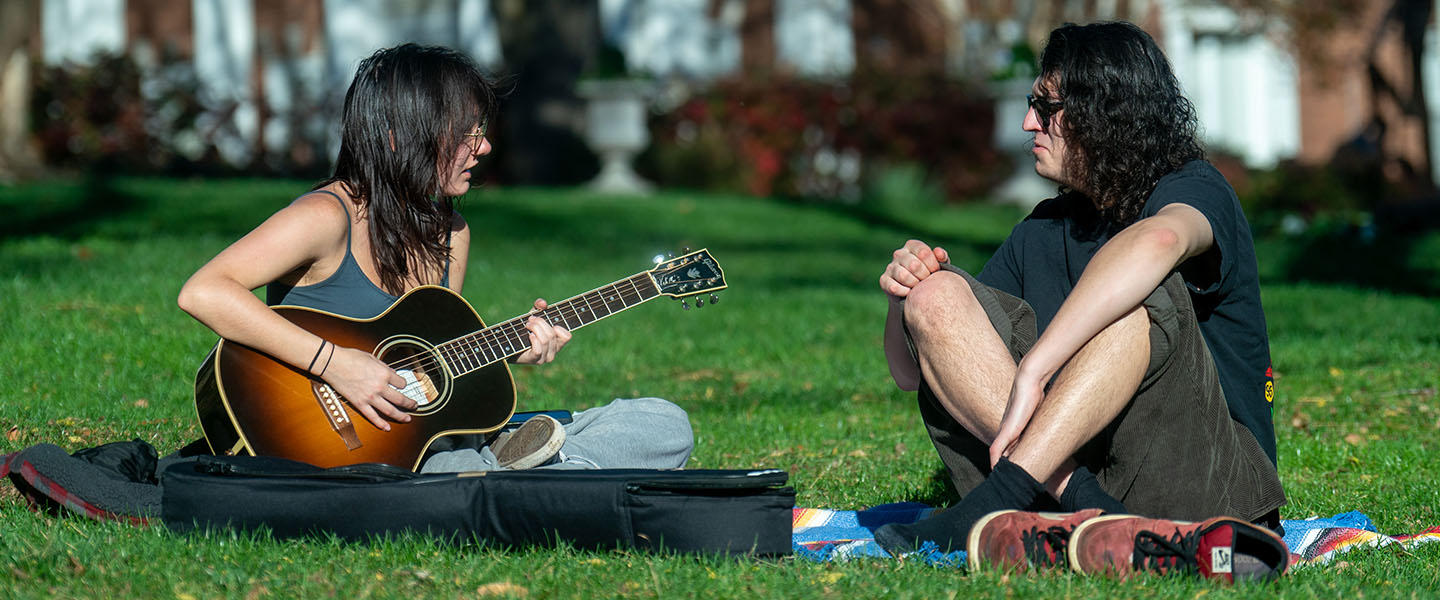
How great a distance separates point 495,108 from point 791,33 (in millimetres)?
15144

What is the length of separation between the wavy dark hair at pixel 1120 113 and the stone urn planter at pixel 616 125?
10.7 meters

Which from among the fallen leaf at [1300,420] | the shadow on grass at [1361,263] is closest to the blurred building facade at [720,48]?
the shadow on grass at [1361,263]

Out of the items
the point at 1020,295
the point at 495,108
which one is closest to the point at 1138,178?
the point at 1020,295

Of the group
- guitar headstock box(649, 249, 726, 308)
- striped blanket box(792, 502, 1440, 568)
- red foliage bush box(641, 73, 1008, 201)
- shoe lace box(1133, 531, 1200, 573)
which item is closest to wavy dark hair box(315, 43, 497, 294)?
guitar headstock box(649, 249, 726, 308)

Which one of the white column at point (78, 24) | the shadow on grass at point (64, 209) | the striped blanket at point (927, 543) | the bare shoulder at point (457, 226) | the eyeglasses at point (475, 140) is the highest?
the white column at point (78, 24)

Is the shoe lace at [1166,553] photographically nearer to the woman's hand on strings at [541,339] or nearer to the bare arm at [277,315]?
the woman's hand on strings at [541,339]

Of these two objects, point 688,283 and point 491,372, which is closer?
point 491,372

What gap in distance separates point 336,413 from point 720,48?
15717mm

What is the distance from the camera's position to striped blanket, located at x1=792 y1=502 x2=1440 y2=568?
3451 millimetres

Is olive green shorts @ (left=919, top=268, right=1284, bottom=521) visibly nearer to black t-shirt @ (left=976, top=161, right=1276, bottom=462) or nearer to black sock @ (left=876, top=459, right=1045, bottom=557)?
black t-shirt @ (left=976, top=161, right=1276, bottom=462)

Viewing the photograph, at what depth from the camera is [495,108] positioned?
4000mm

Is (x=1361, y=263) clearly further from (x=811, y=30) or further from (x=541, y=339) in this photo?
(x=811, y=30)

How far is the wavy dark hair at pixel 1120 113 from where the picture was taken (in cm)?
362

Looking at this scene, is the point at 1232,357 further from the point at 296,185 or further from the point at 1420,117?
the point at 1420,117
